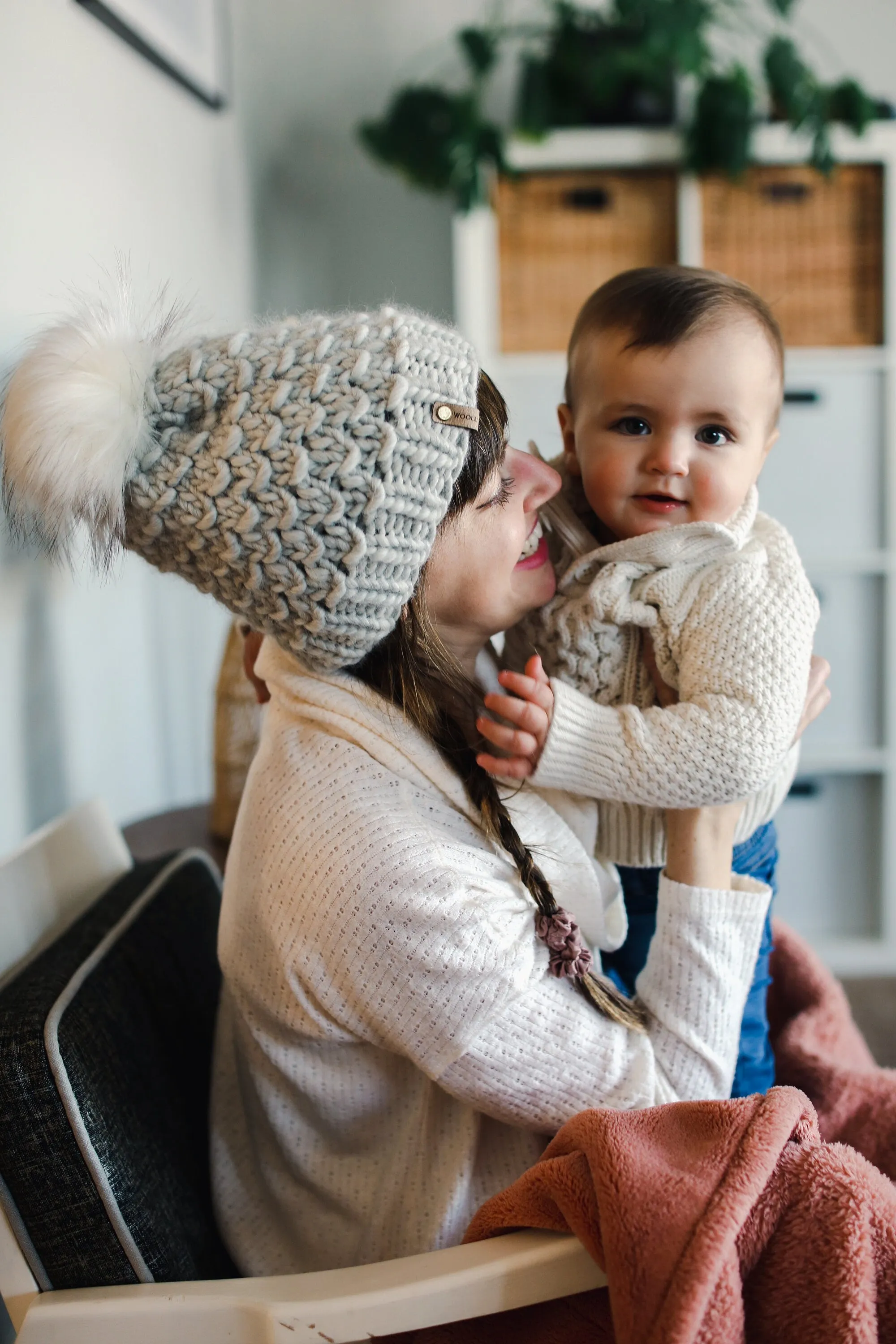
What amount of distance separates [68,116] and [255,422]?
0.82 meters

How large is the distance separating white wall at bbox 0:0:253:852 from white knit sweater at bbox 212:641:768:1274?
0.37 m

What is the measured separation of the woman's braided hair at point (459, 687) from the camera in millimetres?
959

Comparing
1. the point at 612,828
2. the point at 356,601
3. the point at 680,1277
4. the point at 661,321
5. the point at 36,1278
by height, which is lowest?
the point at 36,1278

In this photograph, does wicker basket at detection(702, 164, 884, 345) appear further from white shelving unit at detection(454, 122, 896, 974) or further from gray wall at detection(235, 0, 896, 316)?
gray wall at detection(235, 0, 896, 316)

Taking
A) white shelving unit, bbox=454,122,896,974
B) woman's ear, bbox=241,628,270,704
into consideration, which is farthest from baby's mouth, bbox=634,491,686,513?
white shelving unit, bbox=454,122,896,974

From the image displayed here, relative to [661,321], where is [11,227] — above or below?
above

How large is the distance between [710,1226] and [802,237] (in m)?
2.35

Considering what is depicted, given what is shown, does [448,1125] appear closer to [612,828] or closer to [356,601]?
[612,828]

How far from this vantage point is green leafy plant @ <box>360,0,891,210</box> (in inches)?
91.3

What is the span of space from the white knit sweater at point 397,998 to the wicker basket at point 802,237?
186 centimetres

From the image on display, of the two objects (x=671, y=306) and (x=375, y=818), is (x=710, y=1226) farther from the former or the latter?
(x=671, y=306)

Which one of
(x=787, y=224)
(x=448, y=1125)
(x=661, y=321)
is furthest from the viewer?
(x=787, y=224)

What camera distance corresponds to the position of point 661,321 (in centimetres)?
107

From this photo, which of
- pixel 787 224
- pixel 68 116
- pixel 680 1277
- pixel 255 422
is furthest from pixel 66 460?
pixel 787 224
